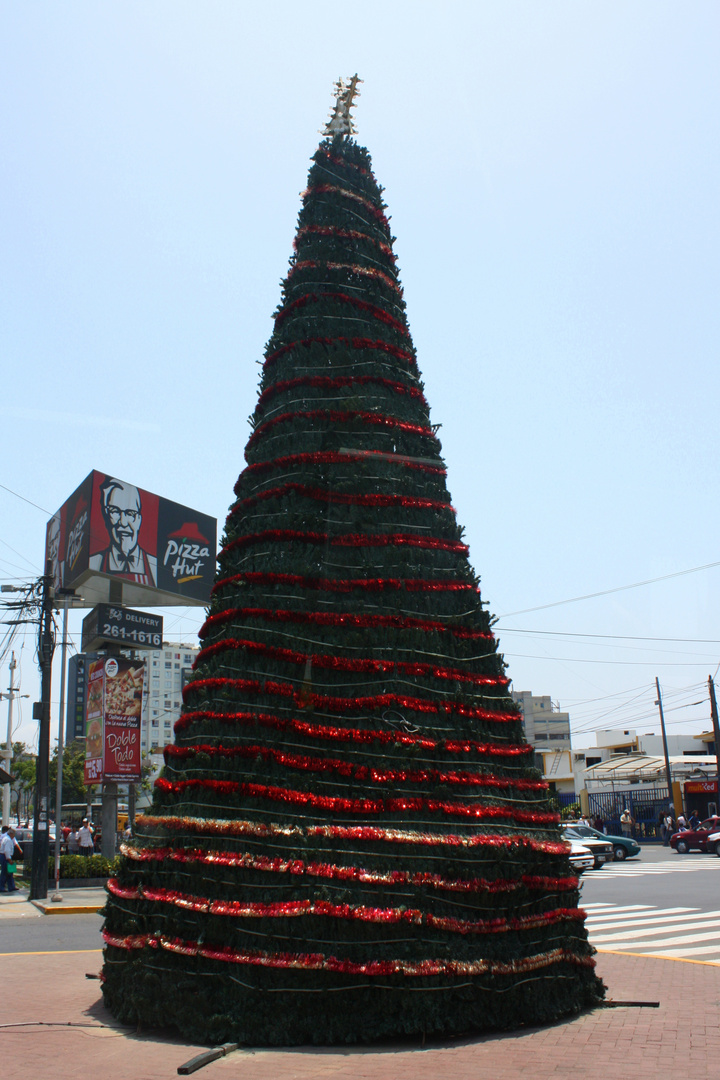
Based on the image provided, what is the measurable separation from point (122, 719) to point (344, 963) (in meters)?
18.8

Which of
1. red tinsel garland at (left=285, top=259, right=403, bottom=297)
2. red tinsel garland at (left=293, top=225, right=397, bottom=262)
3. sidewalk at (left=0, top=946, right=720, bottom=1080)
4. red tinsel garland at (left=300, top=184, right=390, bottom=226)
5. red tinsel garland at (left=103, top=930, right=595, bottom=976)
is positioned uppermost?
red tinsel garland at (left=300, top=184, right=390, bottom=226)

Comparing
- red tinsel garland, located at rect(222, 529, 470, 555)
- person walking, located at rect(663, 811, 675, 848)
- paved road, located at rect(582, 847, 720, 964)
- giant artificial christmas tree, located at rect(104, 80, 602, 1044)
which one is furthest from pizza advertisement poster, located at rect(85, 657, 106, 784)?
person walking, located at rect(663, 811, 675, 848)

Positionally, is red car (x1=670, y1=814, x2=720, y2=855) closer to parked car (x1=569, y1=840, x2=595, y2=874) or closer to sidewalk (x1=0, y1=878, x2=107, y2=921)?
parked car (x1=569, y1=840, x2=595, y2=874)

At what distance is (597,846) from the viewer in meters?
26.0

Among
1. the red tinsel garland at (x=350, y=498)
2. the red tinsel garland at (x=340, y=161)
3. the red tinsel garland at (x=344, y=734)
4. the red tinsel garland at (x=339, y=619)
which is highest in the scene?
the red tinsel garland at (x=340, y=161)

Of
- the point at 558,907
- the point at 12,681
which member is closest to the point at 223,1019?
the point at 558,907

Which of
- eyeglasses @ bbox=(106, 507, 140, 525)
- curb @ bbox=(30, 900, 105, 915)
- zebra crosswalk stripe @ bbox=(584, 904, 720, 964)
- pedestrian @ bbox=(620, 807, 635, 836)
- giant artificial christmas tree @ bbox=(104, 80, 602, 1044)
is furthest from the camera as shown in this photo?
pedestrian @ bbox=(620, 807, 635, 836)

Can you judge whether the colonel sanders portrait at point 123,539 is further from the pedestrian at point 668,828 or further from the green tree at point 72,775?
the green tree at point 72,775

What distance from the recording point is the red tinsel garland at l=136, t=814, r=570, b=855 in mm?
5863

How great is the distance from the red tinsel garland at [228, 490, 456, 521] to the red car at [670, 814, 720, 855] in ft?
88.8

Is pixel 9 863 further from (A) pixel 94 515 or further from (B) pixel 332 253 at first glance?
(B) pixel 332 253

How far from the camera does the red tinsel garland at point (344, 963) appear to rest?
553cm

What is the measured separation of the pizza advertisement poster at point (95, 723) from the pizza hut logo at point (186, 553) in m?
4.73

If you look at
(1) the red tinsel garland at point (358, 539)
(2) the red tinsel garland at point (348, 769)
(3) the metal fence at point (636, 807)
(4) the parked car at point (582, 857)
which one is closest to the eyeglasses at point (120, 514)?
(4) the parked car at point (582, 857)
